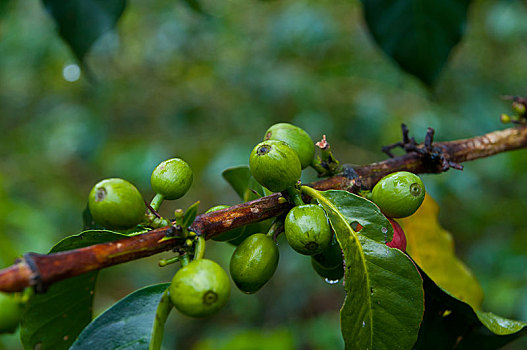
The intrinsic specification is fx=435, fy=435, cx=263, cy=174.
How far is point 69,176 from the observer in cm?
645

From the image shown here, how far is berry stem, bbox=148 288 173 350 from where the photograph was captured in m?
1.08

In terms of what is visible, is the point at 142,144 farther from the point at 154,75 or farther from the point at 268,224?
the point at 268,224

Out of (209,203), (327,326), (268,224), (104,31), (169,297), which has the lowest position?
(209,203)

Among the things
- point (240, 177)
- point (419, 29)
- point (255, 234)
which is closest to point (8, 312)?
point (255, 234)

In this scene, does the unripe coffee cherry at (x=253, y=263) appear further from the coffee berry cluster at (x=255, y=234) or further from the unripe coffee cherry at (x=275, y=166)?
the unripe coffee cherry at (x=275, y=166)

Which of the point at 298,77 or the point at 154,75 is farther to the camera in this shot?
the point at 154,75

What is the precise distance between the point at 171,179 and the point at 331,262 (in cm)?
57

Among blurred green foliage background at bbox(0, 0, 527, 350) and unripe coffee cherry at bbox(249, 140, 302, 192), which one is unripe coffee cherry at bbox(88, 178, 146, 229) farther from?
blurred green foliage background at bbox(0, 0, 527, 350)

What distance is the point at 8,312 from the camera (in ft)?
3.09

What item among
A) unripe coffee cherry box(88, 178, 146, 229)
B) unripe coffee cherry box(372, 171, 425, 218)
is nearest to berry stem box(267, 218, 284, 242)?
unripe coffee cherry box(372, 171, 425, 218)

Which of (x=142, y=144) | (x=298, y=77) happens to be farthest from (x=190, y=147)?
(x=298, y=77)

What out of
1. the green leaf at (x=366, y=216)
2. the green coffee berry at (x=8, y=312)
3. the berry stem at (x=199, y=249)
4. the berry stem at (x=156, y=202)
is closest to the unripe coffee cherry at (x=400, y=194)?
the green leaf at (x=366, y=216)

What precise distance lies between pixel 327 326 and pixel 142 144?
244cm

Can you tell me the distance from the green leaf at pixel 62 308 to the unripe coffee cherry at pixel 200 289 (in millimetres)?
284
